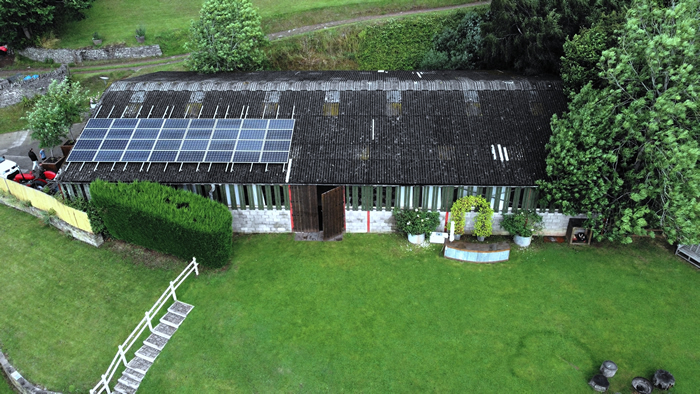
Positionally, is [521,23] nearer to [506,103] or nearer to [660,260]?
[506,103]

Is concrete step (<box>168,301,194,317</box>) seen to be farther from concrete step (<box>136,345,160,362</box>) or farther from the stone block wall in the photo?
the stone block wall

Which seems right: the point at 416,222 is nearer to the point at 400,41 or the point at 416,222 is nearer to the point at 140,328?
the point at 140,328

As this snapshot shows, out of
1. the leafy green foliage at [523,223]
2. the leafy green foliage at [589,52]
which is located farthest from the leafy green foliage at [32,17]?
the leafy green foliage at [523,223]

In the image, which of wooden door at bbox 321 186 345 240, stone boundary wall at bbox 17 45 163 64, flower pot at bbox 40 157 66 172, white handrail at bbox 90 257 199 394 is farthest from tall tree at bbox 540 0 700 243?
stone boundary wall at bbox 17 45 163 64

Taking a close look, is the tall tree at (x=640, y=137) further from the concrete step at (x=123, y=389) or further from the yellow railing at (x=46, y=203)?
the yellow railing at (x=46, y=203)

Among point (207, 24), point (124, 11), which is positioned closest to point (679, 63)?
point (207, 24)

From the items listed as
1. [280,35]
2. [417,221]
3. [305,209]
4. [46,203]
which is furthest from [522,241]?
[280,35]

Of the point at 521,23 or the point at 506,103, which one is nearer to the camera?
the point at 506,103
